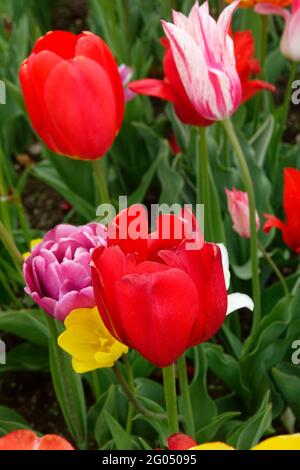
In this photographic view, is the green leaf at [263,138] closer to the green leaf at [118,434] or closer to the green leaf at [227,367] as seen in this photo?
the green leaf at [227,367]

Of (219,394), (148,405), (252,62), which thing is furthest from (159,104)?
(148,405)

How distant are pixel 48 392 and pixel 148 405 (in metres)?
0.39

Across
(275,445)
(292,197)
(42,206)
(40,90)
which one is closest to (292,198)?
(292,197)

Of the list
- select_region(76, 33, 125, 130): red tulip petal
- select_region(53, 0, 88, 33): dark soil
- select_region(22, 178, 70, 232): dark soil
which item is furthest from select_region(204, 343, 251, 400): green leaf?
select_region(53, 0, 88, 33): dark soil

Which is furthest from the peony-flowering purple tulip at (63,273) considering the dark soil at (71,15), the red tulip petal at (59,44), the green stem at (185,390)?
the dark soil at (71,15)

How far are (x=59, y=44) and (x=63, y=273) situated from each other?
10.8 inches

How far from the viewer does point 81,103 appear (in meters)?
0.89

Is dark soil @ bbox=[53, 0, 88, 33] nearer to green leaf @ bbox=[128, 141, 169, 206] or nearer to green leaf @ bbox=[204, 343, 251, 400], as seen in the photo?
green leaf @ bbox=[128, 141, 169, 206]

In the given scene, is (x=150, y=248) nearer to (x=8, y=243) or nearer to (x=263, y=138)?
(x=8, y=243)

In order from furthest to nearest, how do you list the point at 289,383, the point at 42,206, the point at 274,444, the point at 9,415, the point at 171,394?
1. the point at 42,206
2. the point at 9,415
3. the point at 289,383
4. the point at 171,394
5. the point at 274,444

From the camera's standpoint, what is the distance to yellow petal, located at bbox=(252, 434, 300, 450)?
1.63ft

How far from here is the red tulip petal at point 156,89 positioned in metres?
1.03

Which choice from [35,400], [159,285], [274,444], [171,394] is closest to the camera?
[274,444]

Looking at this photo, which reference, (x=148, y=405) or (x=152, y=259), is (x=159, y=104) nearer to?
(x=148, y=405)
